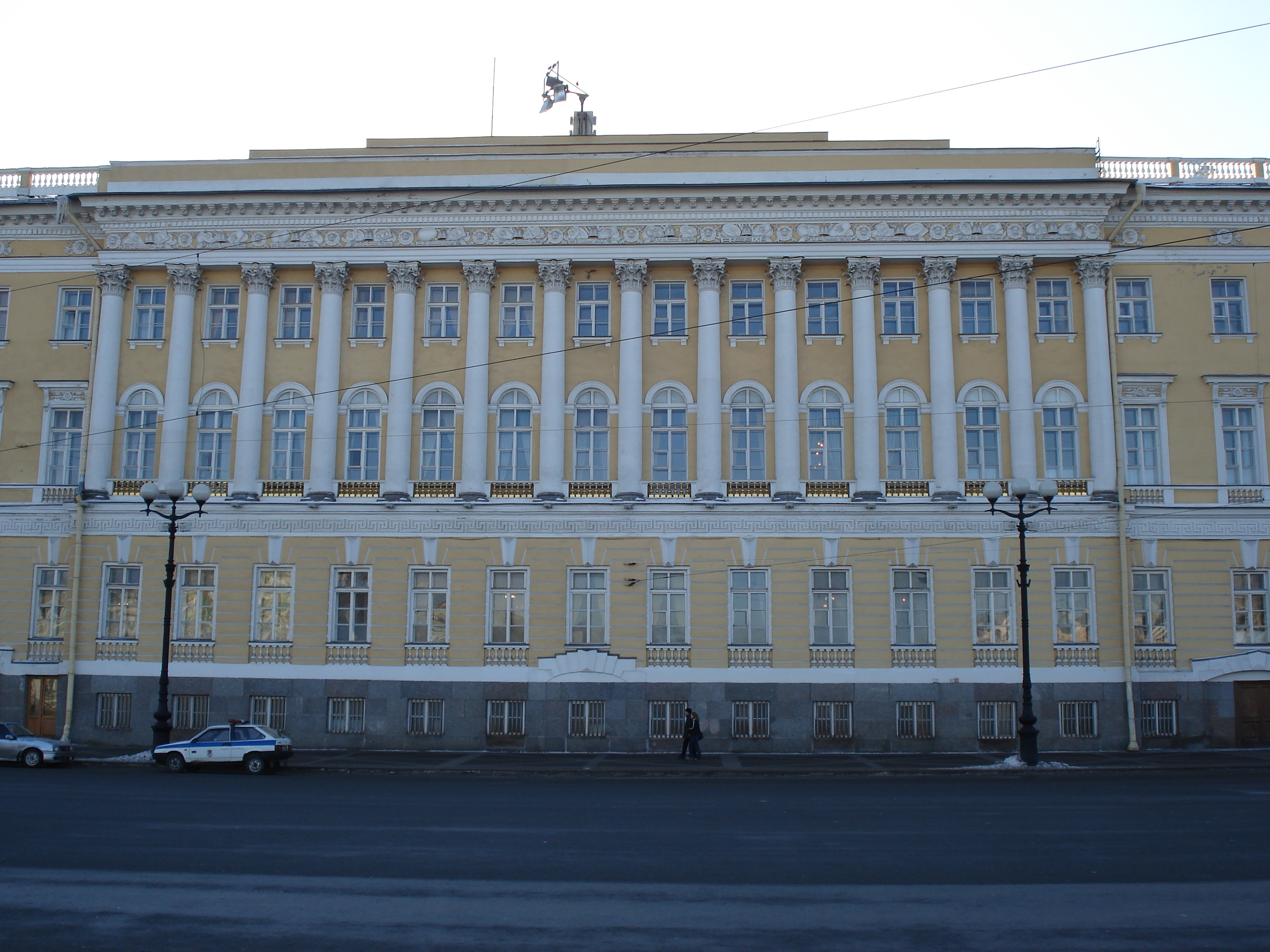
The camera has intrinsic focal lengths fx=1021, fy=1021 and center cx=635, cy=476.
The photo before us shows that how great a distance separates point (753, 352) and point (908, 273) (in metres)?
5.84

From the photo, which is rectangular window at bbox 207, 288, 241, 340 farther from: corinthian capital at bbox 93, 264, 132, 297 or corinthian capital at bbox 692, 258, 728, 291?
corinthian capital at bbox 692, 258, 728, 291

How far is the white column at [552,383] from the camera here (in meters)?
33.2

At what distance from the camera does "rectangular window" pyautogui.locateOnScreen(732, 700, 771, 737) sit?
1260 inches

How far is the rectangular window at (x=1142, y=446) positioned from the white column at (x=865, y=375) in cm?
822

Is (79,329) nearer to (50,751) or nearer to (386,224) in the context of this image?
(386,224)

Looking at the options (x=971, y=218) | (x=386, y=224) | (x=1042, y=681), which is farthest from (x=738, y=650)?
(x=386, y=224)

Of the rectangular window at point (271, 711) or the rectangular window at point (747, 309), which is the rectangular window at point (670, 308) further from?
the rectangular window at point (271, 711)

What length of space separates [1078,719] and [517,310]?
22365 millimetres

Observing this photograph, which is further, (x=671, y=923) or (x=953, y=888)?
(x=953, y=888)

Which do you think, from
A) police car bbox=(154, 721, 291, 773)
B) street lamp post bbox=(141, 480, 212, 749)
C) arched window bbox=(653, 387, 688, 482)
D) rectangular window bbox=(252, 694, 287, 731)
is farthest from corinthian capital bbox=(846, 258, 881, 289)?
rectangular window bbox=(252, 694, 287, 731)

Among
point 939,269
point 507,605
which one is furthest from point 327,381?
point 939,269

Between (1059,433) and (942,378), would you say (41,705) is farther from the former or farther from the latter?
(1059,433)

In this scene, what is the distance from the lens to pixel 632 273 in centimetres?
3391

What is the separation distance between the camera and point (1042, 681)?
32.0m
